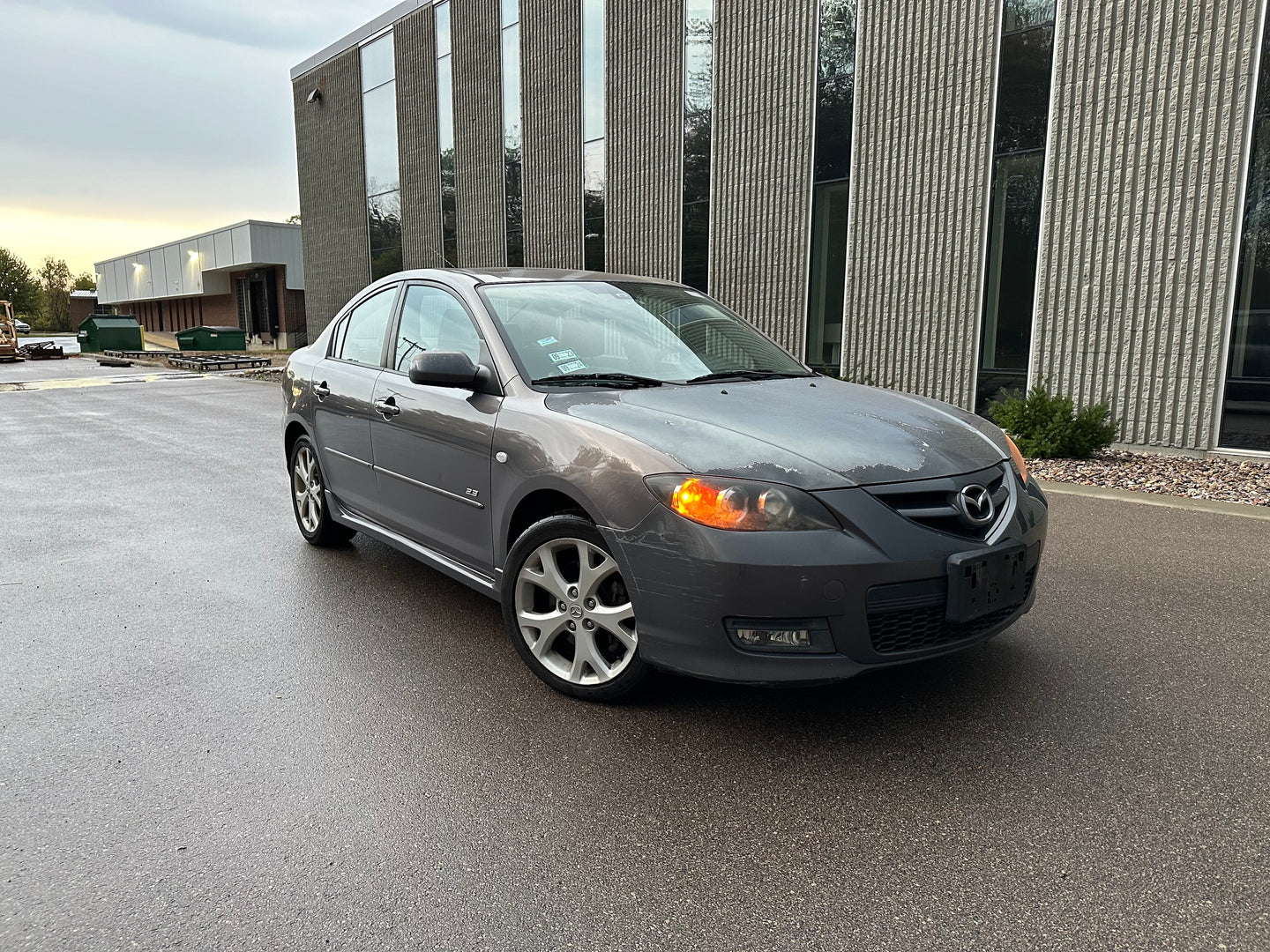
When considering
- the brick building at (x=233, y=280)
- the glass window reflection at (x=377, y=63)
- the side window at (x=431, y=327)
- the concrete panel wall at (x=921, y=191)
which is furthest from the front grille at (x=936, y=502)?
the brick building at (x=233, y=280)

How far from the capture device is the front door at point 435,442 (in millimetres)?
3924

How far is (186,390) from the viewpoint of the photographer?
1989 centimetres

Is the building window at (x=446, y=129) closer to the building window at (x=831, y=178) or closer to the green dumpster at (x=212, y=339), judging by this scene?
the building window at (x=831, y=178)

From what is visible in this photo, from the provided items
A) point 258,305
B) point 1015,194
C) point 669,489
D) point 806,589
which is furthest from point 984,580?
point 258,305

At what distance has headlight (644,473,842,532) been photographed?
114 inches

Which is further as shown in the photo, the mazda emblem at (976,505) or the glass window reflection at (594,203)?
the glass window reflection at (594,203)

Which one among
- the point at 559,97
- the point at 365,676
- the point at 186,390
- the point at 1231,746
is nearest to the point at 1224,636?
the point at 1231,746

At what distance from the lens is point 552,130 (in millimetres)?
17750

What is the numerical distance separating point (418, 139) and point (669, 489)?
21.0m

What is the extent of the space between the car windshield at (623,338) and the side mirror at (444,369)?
0.82 ft

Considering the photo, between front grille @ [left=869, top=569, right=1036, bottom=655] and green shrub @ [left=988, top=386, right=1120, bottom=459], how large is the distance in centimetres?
692

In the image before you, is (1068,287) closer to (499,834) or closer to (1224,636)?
(1224,636)

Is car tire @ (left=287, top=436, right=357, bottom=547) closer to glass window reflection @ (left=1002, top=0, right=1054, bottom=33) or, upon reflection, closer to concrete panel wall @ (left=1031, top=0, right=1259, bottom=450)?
concrete panel wall @ (left=1031, top=0, right=1259, bottom=450)

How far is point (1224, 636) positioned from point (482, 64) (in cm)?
1902
